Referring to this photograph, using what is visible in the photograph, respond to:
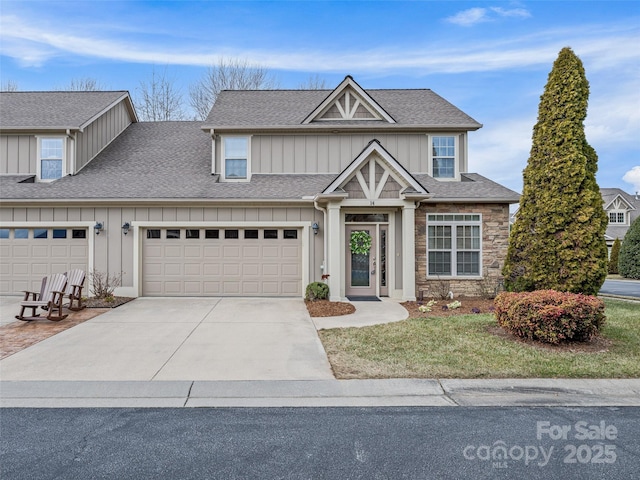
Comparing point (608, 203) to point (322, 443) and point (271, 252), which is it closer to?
point (271, 252)

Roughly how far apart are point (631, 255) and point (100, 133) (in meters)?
29.9

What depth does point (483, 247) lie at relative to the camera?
1170cm

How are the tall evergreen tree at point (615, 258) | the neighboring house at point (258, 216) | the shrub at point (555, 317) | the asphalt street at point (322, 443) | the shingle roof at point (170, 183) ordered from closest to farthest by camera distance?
the asphalt street at point (322, 443) → the shrub at point (555, 317) → the neighboring house at point (258, 216) → the shingle roof at point (170, 183) → the tall evergreen tree at point (615, 258)

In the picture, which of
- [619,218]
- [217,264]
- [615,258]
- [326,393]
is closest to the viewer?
[326,393]

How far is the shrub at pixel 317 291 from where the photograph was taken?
10648 millimetres

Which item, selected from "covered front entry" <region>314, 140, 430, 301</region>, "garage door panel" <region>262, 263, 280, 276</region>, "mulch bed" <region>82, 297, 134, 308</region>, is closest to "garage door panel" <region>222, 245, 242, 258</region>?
"garage door panel" <region>262, 263, 280, 276</region>

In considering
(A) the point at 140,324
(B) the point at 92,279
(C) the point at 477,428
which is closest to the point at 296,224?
(A) the point at 140,324

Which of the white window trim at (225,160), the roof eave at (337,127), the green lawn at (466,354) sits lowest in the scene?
the green lawn at (466,354)

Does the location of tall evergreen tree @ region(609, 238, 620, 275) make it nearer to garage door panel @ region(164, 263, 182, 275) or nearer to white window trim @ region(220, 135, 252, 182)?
white window trim @ region(220, 135, 252, 182)

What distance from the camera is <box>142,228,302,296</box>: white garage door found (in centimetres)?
1180

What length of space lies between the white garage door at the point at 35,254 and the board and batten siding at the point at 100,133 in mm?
2646

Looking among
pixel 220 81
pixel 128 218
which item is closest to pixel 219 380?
pixel 128 218

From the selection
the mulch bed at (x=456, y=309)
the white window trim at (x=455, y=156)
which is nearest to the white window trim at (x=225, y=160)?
the white window trim at (x=455, y=156)

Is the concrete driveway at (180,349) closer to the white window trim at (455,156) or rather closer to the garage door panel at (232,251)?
the garage door panel at (232,251)
